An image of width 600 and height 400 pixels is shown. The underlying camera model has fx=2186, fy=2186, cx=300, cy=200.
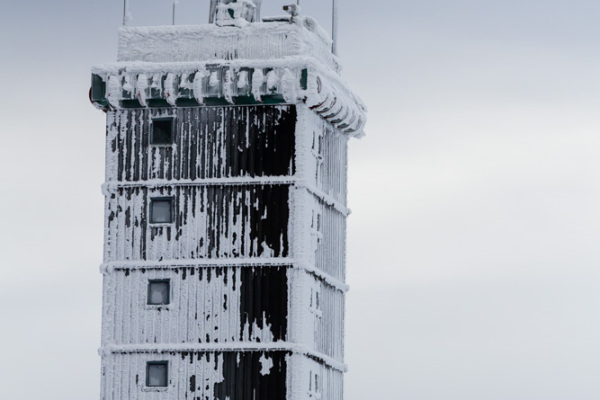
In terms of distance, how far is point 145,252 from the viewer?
69062 mm

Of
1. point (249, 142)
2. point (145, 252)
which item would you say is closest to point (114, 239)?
point (145, 252)

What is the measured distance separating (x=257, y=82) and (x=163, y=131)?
3568 mm

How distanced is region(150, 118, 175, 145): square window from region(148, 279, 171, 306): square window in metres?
4.47

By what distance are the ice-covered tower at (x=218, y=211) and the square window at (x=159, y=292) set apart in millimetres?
32

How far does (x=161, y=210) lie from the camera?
6925 centimetres

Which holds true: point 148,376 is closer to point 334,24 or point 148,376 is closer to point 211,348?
point 211,348

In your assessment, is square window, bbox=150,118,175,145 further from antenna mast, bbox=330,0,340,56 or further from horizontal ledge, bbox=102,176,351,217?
antenna mast, bbox=330,0,340,56

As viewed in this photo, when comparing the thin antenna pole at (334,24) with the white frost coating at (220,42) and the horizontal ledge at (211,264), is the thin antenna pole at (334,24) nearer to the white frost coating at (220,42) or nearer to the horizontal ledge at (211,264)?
the white frost coating at (220,42)

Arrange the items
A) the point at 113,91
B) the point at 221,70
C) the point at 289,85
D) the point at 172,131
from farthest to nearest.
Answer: the point at 113,91 < the point at 172,131 < the point at 221,70 < the point at 289,85

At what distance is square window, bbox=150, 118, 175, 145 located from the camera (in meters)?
69.5

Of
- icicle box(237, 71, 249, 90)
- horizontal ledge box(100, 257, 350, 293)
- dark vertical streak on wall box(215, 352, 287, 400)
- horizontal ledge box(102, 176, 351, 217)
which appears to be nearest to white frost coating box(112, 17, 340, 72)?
icicle box(237, 71, 249, 90)

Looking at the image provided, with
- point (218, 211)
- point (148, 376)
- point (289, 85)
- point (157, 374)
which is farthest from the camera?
point (218, 211)

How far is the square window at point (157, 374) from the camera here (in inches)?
2689

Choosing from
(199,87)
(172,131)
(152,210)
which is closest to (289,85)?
(199,87)
